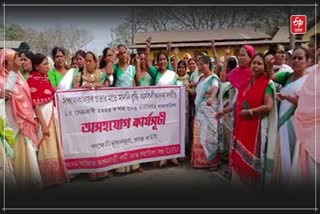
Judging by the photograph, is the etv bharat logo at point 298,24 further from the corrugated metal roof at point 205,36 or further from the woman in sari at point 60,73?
the corrugated metal roof at point 205,36

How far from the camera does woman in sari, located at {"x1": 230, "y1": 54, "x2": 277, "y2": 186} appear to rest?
10.8 feet

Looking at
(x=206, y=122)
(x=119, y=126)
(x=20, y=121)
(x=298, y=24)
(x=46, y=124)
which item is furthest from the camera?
(x=206, y=122)

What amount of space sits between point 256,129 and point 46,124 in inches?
78.5

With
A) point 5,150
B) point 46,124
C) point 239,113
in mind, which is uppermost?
point 239,113

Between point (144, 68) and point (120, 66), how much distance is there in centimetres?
35

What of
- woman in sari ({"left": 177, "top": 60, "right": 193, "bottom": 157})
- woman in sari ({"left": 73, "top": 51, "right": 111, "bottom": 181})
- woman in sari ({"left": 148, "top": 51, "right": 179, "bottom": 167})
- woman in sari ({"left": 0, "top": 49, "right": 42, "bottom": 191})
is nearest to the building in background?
woman in sari ({"left": 177, "top": 60, "right": 193, "bottom": 157})

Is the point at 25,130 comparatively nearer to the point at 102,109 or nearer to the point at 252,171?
the point at 102,109

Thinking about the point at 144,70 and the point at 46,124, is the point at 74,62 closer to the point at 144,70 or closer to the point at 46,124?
the point at 144,70

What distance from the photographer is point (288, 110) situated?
10.9ft

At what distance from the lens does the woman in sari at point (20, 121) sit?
132 inches

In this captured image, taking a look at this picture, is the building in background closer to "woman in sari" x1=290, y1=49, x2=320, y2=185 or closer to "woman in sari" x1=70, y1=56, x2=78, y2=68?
"woman in sari" x1=70, y1=56, x2=78, y2=68

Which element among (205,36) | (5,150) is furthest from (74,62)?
(205,36)

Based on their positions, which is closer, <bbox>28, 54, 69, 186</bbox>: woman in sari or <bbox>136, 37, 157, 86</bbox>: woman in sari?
<bbox>28, 54, 69, 186</bbox>: woman in sari

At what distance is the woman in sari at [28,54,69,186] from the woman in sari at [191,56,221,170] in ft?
5.40
